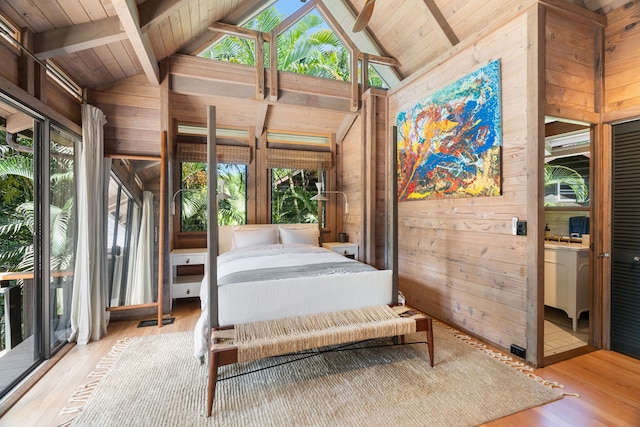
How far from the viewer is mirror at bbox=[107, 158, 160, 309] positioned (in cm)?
315

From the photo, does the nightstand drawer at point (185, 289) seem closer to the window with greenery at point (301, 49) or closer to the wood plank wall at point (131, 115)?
the wood plank wall at point (131, 115)

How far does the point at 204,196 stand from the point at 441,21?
3711mm

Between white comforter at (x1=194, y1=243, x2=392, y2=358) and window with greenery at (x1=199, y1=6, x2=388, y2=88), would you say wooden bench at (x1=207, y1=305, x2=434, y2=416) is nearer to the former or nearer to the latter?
white comforter at (x1=194, y1=243, x2=392, y2=358)

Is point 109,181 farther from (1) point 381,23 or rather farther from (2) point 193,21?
(1) point 381,23

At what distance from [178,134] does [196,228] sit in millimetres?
1329

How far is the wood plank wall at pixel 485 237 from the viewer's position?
7.77 feet


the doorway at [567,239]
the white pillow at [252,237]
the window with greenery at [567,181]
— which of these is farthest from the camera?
the white pillow at [252,237]

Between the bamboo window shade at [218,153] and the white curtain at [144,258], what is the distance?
90 cm

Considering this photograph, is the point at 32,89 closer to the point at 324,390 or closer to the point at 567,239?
the point at 324,390

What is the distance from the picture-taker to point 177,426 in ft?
Answer: 5.46

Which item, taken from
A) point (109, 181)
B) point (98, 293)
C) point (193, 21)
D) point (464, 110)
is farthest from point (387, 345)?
point (193, 21)

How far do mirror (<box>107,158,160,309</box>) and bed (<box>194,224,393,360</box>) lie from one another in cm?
100

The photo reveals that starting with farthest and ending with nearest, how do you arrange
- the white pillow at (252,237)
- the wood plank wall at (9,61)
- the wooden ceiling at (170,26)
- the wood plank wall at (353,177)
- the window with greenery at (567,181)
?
the wood plank wall at (353,177) → the white pillow at (252,237) → the window with greenery at (567,181) → the wooden ceiling at (170,26) → the wood plank wall at (9,61)

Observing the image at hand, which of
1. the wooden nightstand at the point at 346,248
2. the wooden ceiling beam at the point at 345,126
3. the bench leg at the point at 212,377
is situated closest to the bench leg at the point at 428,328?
the bench leg at the point at 212,377
